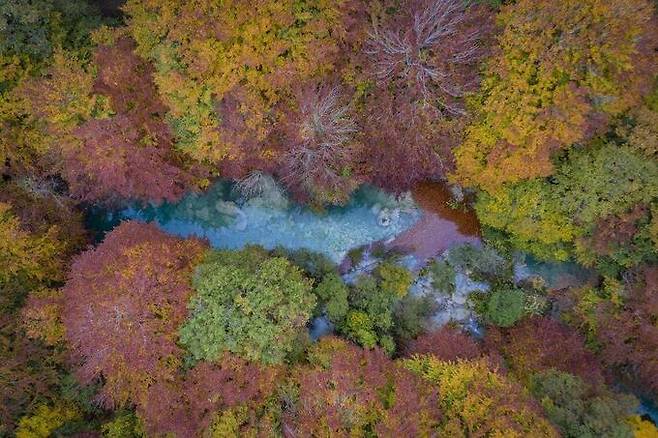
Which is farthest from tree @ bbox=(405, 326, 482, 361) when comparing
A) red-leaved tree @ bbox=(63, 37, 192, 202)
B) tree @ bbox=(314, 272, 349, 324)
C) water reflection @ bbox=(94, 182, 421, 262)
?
red-leaved tree @ bbox=(63, 37, 192, 202)

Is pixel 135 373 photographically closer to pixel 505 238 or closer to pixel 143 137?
pixel 143 137

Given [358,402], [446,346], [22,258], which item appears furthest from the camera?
[446,346]

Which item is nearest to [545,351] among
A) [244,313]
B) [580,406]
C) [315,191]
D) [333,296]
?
[580,406]

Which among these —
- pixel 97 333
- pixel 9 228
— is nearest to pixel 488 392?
pixel 97 333

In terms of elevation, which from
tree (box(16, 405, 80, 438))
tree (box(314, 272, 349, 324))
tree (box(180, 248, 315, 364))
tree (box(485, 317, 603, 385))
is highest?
tree (box(180, 248, 315, 364))

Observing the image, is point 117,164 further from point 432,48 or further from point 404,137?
point 432,48

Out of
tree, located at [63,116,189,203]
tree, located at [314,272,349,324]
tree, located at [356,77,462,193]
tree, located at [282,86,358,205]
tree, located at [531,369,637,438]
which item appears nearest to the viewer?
tree, located at [531,369,637,438]

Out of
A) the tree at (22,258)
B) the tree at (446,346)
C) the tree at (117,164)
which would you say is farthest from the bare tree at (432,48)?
the tree at (22,258)

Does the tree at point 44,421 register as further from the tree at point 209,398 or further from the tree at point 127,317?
the tree at point 209,398

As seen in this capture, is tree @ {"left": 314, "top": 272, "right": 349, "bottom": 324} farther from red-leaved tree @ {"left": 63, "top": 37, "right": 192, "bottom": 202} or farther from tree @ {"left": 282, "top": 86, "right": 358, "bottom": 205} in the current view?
red-leaved tree @ {"left": 63, "top": 37, "right": 192, "bottom": 202}
